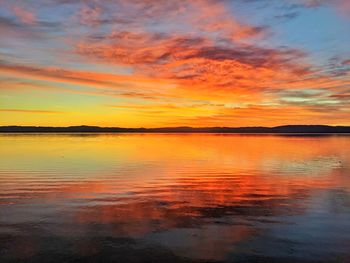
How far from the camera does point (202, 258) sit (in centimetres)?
1255

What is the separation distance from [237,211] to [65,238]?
893cm

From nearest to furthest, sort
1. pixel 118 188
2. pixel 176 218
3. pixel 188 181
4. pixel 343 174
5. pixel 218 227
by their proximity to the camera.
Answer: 1. pixel 218 227
2. pixel 176 218
3. pixel 118 188
4. pixel 188 181
5. pixel 343 174

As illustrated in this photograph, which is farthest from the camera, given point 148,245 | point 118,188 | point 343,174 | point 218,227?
point 343,174

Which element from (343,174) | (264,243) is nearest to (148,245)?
(264,243)

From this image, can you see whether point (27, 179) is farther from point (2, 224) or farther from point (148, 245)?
point (148, 245)

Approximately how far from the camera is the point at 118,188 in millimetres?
26609

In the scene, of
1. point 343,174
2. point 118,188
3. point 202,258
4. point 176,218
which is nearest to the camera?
point 202,258

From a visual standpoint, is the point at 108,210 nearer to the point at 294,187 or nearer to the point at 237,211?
the point at 237,211

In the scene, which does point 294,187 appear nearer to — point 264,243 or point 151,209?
point 151,209

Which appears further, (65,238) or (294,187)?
(294,187)

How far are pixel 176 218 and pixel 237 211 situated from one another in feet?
11.6

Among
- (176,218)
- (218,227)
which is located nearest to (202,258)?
(218,227)

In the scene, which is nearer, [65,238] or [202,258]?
[202,258]

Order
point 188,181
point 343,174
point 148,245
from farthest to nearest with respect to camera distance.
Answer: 1. point 343,174
2. point 188,181
3. point 148,245
